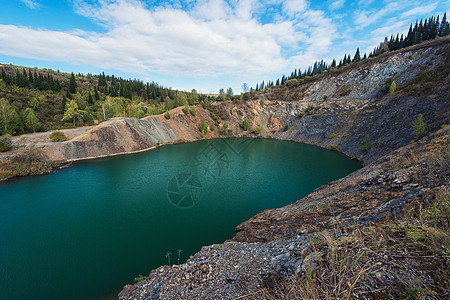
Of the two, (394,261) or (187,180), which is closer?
(394,261)

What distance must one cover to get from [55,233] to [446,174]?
26239 mm

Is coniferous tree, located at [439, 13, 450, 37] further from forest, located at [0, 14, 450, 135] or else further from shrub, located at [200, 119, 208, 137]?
shrub, located at [200, 119, 208, 137]

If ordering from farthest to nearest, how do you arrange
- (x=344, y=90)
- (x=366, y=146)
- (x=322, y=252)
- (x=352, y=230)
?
(x=344, y=90), (x=366, y=146), (x=352, y=230), (x=322, y=252)

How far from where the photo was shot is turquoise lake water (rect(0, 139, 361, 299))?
Result: 11.9m

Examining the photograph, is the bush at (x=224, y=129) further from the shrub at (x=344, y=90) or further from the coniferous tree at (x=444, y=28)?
the coniferous tree at (x=444, y=28)

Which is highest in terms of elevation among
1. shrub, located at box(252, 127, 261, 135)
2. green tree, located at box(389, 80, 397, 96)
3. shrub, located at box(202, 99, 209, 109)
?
green tree, located at box(389, 80, 397, 96)

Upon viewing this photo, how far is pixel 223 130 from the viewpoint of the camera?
216 feet

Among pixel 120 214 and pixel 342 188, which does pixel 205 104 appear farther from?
pixel 342 188

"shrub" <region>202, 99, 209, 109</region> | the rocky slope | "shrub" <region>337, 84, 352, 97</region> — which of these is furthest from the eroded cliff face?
"shrub" <region>202, 99, 209, 109</region>

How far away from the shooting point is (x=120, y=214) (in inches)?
719

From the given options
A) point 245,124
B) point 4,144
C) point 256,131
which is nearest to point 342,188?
point 4,144

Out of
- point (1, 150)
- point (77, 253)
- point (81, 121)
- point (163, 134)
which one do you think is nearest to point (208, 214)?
point (77, 253)

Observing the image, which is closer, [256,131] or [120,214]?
[120,214]

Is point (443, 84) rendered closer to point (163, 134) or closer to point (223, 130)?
point (223, 130)
